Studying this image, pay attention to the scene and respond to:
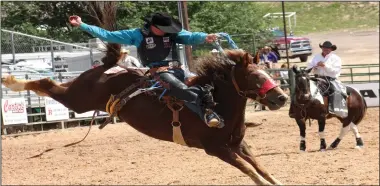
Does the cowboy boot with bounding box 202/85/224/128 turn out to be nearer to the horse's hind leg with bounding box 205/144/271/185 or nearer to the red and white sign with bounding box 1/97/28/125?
the horse's hind leg with bounding box 205/144/271/185

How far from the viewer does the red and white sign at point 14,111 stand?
16233 millimetres

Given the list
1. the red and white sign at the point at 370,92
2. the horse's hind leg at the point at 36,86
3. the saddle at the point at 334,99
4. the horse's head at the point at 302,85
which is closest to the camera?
the horse's hind leg at the point at 36,86

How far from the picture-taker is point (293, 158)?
38.6 feet

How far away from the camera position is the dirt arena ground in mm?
10172

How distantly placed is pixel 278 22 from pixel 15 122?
2778cm

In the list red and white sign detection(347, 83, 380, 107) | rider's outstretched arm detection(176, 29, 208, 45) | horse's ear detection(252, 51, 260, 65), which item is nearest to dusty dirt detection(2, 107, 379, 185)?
horse's ear detection(252, 51, 260, 65)

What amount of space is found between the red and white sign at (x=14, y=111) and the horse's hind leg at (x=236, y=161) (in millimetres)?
10488

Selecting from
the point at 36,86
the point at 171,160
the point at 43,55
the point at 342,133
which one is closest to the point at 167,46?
the point at 36,86

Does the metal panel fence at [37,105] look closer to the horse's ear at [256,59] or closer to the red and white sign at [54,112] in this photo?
the red and white sign at [54,112]

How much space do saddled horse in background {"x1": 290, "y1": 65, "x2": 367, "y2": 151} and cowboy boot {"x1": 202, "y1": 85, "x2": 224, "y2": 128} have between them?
6.25 metres

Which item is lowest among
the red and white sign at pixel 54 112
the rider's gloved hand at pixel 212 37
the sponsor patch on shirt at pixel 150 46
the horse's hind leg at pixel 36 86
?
the red and white sign at pixel 54 112

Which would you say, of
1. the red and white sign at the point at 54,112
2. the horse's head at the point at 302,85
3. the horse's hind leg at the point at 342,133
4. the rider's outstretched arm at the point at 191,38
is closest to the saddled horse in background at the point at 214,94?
the rider's outstretched arm at the point at 191,38

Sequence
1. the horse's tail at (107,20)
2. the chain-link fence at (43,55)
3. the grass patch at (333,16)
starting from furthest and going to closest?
the grass patch at (333,16) → the chain-link fence at (43,55) → the horse's tail at (107,20)

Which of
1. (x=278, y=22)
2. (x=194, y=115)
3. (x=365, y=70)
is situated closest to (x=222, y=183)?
(x=194, y=115)
